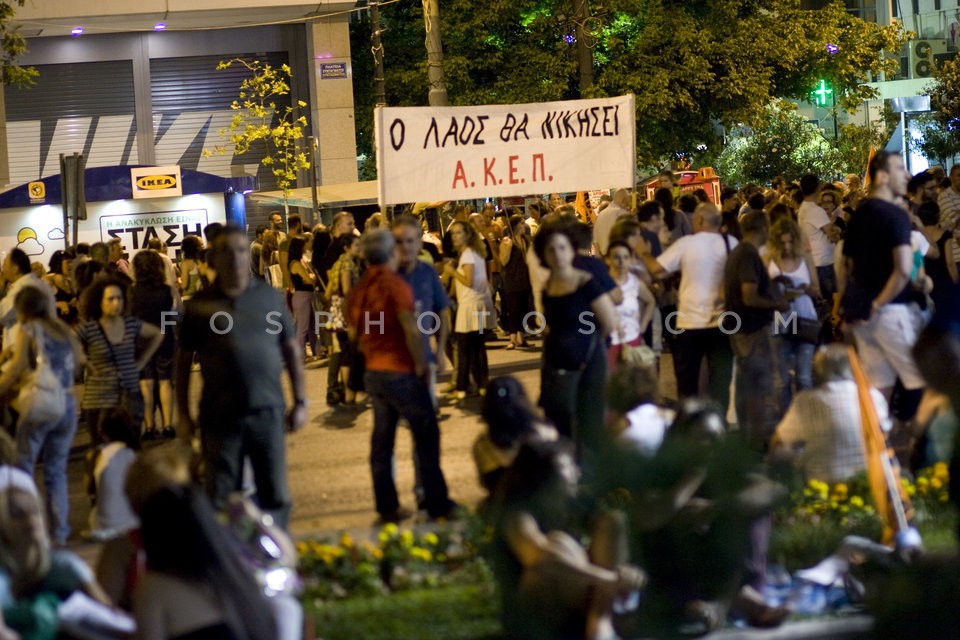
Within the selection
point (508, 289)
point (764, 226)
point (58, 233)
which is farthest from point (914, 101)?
point (764, 226)

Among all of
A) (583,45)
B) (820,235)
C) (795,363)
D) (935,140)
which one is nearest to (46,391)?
(795,363)

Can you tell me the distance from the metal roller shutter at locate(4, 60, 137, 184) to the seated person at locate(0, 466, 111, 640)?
109ft

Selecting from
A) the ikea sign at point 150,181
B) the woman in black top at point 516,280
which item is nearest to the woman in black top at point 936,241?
the woman in black top at point 516,280

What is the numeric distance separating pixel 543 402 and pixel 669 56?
24951 mm

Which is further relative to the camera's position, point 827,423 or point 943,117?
point 943,117

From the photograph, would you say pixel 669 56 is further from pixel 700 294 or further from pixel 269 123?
pixel 700 294

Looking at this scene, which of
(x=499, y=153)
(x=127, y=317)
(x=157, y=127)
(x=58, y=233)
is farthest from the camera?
(x=157, y=127)

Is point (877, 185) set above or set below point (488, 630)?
above

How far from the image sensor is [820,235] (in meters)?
14.6

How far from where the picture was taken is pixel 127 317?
36.2 feet

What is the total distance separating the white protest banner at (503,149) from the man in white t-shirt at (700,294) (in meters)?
3.34

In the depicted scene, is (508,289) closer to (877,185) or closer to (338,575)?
(877,185)

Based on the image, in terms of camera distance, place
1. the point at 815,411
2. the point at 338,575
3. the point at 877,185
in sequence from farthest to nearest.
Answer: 1. the point at 877,185
2. the point at 815,411
3. the point at 338,575

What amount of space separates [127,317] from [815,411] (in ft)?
18.5
